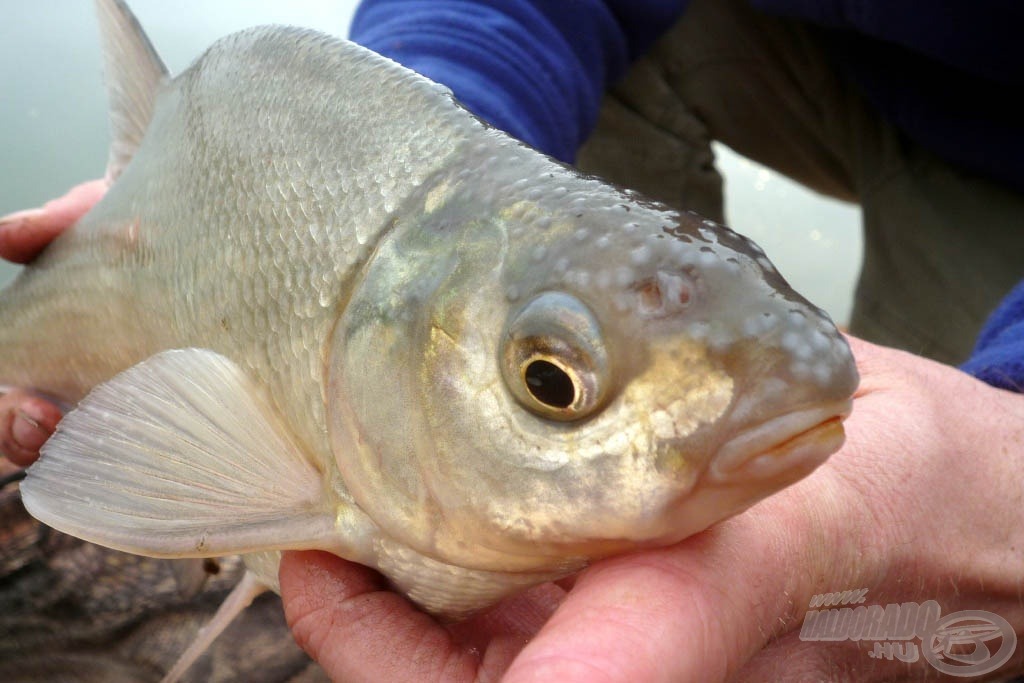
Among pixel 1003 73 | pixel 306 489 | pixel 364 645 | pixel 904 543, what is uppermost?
pixel 306 489

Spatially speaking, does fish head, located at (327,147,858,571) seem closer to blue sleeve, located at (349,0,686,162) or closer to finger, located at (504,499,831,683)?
finger, located at (504,499,831,683)

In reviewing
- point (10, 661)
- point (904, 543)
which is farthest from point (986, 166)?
point (10, 661)

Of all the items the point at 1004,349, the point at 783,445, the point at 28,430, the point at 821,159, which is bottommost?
the point at 821,159

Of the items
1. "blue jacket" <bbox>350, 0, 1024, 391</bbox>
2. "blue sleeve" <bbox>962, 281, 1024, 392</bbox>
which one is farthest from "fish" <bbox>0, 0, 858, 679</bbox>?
"blue sleeve" <bbox>962, 281, 1024, 392</bbox>

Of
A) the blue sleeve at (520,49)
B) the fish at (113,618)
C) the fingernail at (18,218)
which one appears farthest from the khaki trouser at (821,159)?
the fish at (113,618)

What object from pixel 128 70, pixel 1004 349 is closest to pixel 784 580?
pixel 1004 349

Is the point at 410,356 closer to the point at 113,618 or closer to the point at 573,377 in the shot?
the point at 573,377

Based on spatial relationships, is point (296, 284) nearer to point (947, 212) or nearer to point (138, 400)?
point (138, 400)
